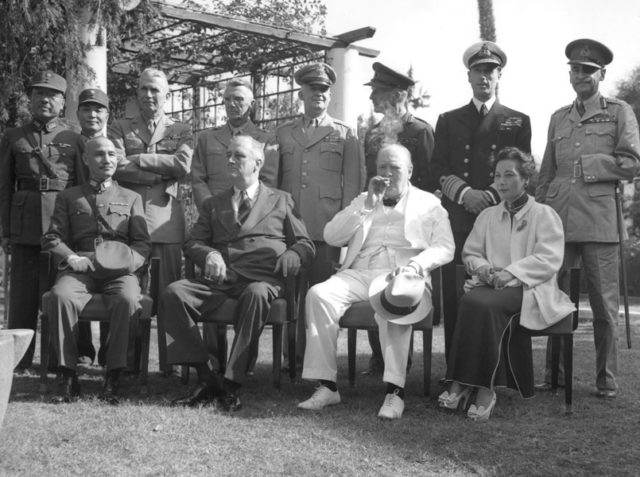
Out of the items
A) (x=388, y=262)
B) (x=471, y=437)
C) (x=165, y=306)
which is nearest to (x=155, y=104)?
(x=165, y=306)

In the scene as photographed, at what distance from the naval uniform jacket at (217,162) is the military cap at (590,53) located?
7.21 feet

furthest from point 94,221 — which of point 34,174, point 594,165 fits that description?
point 594,165

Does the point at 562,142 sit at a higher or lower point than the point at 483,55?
lower

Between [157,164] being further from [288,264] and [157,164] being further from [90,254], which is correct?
[288,264]

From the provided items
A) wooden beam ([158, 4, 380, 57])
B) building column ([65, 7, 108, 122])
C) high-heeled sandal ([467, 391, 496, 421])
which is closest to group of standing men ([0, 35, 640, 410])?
high-heeled sandal ([467, 391, 496, 421])

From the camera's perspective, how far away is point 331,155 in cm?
612

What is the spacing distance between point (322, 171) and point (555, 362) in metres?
2.11

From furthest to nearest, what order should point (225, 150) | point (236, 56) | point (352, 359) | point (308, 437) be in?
point (236, 56) < point (225, 150) < point (352, 359) < point (308, 437)

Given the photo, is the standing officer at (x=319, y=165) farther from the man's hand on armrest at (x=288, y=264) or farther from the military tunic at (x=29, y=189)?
the military tunic at (x=29, y=189)

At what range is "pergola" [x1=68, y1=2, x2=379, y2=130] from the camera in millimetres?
12445

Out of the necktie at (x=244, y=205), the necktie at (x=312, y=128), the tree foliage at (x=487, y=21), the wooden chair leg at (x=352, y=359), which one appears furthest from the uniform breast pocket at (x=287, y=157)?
the tree foliage at (x=487, y=21)

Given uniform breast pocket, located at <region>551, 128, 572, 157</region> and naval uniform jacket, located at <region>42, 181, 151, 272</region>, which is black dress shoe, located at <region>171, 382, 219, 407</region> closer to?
naval uniform jacket, located at <region>42, 181, 151, 272</region>

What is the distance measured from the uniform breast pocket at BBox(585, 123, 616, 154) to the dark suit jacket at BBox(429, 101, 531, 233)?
1.56 feet

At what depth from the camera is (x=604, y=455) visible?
4.00m
